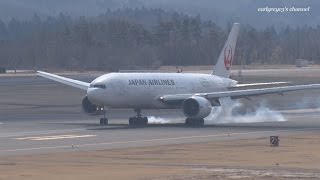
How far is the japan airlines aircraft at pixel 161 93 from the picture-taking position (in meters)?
65.4

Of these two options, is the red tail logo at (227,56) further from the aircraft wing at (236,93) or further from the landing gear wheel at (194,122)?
the landing gear wheel at (194,122)

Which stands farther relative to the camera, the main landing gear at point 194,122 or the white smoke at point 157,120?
the white smoke at point 157,120

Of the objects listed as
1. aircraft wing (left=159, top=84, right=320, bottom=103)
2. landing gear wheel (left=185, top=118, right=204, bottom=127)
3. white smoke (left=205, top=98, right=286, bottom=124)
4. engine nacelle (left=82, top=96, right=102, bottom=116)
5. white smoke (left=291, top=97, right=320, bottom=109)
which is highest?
aircraft wing (left=159, top=84, right=320, bottom=103)

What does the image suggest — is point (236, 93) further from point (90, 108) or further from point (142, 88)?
point (90, 108)

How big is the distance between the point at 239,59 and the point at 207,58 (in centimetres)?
1751

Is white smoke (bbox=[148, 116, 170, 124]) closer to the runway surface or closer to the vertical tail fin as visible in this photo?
the runway surface

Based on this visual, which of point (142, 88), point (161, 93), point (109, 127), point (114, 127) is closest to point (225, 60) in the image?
point (161, 93)

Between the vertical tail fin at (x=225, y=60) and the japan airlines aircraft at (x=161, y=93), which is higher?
the vertical tail fin at (x=225, y=60)

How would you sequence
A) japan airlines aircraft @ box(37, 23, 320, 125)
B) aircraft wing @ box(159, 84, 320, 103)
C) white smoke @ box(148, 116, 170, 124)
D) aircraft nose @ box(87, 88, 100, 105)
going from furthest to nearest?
white smoke @ box(148, 116, 170, 124) < aircraft wing @ box(159, 84, 320, 103) < japan airlines aircraft @ box(37, 23, 320, 125) < aircraft nose @ box(87, 88, 100, 105)

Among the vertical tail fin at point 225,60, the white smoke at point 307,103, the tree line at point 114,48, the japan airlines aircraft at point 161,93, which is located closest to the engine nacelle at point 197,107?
the japan airlines aircraft at point 161,93

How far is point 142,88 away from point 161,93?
1670mm

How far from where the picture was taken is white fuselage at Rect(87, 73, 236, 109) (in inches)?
2574

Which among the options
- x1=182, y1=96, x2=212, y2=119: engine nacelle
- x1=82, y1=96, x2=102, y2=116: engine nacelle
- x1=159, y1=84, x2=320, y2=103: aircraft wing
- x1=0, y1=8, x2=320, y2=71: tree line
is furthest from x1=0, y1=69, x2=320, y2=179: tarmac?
x1=0, y1=8, x2=320, y2=71: tree line

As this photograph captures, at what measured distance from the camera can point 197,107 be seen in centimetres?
6512
